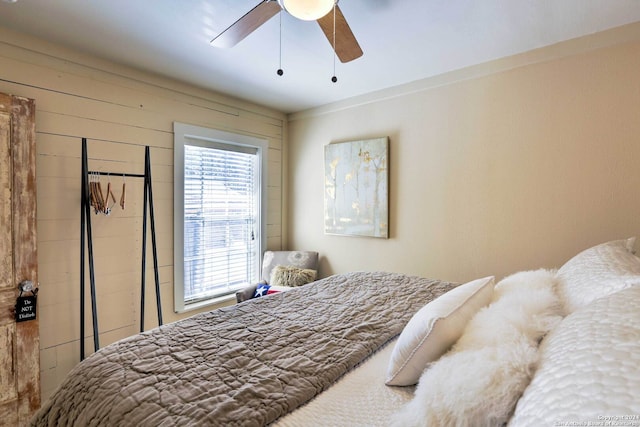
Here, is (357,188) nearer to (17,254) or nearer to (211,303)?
(211,303)

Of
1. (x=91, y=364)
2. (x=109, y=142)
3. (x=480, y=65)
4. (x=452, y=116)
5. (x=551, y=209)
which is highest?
(x=480, y=65)

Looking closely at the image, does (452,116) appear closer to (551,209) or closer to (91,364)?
(551,209)

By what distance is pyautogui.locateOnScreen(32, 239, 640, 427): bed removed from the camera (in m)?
0.49

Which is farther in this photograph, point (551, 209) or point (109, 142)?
point (109, 142)

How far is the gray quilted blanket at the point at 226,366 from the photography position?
91 cm

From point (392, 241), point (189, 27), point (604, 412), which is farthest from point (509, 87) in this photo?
point (604, 412)

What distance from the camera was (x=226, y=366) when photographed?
1.11 m

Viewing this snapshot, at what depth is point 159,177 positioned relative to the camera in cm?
275

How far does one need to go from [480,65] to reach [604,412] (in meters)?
2.70

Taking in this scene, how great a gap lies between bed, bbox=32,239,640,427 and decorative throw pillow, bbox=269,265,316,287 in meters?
1.58

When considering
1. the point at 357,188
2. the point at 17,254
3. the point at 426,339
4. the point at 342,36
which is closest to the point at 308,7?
the point at 342,36

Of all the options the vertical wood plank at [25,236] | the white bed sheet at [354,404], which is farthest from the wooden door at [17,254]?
the white bed sheet at [354,404]

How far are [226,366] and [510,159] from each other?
96.0 inches

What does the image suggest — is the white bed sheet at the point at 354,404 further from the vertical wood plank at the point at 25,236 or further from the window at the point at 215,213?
the window at the point at 215,213
